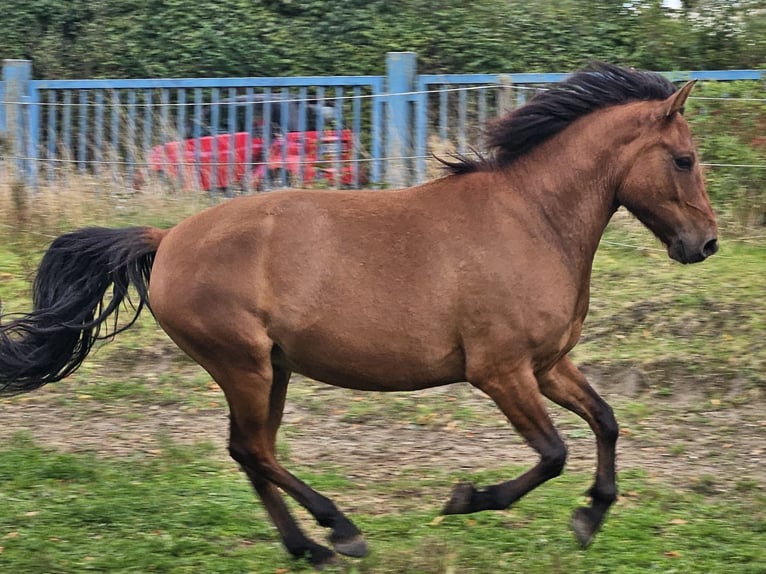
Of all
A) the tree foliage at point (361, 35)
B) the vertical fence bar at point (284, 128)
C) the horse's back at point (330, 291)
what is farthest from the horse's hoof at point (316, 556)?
the tree foliage at point (361, 35)

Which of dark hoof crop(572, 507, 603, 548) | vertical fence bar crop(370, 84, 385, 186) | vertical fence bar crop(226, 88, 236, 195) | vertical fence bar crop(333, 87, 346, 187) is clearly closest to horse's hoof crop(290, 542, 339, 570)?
dark hoof crop(572, 507, 603, 548)

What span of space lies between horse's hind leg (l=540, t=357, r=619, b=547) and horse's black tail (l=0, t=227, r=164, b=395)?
6.40 feet

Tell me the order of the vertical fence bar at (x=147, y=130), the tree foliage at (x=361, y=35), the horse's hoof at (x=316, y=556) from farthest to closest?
the tree foliage at (x=361, y=35) → the vertical fence bar at (x=147, y=130) → the horse's hoof at (x=316, y=556)

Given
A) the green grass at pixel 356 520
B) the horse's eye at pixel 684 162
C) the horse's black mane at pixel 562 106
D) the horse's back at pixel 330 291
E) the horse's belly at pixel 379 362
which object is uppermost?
the horse's black mane at pixel 562 106

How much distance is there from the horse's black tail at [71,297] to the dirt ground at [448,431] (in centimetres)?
114

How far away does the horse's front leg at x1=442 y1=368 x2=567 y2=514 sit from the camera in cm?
471

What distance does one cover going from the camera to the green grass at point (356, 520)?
4.71 m

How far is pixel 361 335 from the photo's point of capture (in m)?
4.79

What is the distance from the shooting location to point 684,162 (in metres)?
4.84

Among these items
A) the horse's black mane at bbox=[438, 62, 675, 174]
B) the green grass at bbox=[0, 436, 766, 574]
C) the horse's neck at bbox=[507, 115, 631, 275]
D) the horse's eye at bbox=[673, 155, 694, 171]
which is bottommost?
the green grass at bbox=[0, 436, 766, 574]

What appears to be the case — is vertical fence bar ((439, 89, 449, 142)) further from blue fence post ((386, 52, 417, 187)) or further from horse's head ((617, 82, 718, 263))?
horse's head ((617, 82, 718, 263))

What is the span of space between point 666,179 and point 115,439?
3.62 meters

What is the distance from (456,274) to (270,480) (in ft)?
4.01

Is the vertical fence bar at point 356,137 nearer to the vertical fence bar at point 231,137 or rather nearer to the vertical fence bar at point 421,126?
the vertical fence bar at point 421,126
